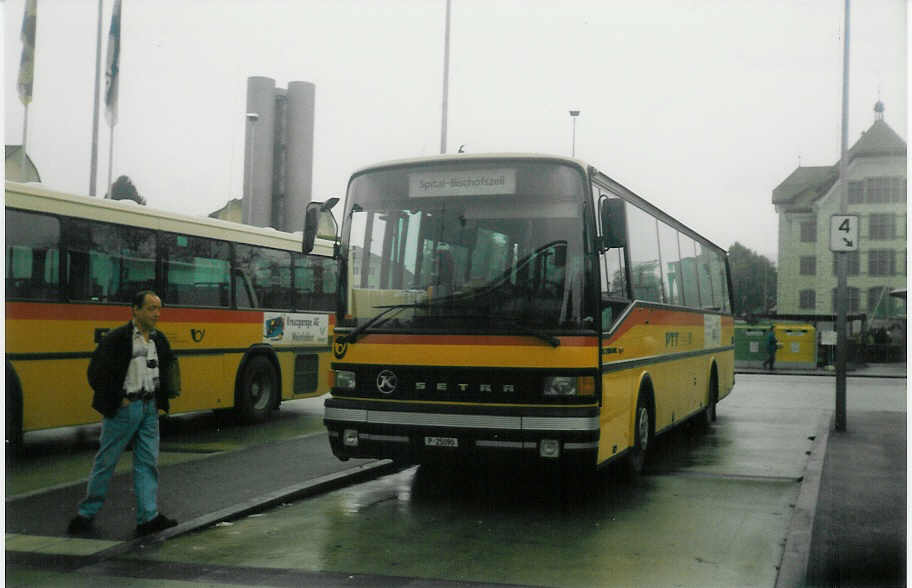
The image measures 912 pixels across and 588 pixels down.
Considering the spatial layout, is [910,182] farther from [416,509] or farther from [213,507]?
[213,507]

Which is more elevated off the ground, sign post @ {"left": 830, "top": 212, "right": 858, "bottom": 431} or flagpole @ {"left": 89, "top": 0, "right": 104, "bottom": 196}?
flagpole @ {"left": 89, "top": 0, "right": 104, "bottom": 196}

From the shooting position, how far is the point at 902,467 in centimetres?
1046

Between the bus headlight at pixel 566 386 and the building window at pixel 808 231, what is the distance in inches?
2854

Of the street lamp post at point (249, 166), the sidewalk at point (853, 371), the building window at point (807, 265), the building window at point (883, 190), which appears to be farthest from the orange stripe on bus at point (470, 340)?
the building window at point (807, 265)

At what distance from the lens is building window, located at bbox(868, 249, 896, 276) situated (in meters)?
61.0

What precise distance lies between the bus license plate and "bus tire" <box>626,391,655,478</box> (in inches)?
83.1

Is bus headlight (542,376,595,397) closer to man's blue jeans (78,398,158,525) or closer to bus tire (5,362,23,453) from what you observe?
man's blue jeans (78,398,158,525)

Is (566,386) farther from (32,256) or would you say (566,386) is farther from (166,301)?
(166,301)

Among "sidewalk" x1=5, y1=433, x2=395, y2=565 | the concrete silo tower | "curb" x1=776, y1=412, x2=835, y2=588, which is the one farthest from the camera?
the concrete silo tower

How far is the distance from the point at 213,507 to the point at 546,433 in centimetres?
284

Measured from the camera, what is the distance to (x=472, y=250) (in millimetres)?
8156

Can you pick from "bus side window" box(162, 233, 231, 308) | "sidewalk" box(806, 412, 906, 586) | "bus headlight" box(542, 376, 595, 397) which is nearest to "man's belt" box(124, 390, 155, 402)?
"bus headlight" box(542, 376, 595, 397)

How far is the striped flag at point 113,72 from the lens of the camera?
24.2 m

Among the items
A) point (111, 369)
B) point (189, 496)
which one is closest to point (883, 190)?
point (189, 496)
